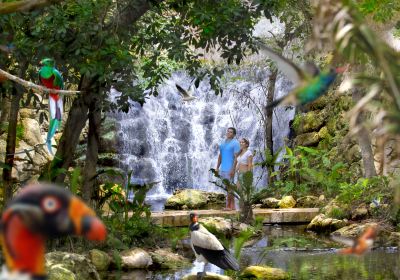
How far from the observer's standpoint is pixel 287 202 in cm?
1611

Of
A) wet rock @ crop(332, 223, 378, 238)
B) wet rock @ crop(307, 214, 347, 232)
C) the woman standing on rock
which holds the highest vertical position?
the woman standing on rock

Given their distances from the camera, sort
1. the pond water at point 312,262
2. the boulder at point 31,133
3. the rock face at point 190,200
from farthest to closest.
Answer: the rock face at point 190,200 < the boulder at point 31,133 < the pond water at point 312,262

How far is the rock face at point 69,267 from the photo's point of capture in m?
7.57

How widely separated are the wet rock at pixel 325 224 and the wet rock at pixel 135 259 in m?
4.66

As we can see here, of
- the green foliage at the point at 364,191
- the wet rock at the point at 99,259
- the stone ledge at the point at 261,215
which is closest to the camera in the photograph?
the wet rock at the point at 99,259

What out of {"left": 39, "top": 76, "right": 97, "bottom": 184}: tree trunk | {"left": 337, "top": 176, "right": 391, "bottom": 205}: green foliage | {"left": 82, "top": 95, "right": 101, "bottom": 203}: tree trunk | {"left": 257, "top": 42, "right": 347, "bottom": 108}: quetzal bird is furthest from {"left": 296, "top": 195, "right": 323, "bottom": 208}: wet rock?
{"left": 257, "top": 42, "right": 347, "bottom": 108}: quetzal bird

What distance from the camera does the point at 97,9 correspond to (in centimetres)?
854

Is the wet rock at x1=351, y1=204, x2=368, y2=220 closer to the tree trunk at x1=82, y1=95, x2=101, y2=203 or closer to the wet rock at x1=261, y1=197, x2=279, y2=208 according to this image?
the wet rock at x1=261, y1=197, x2=279, y2=208

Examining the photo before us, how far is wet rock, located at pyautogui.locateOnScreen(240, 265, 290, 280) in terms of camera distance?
28.3ft

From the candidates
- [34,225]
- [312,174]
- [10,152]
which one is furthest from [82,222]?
[312,174]

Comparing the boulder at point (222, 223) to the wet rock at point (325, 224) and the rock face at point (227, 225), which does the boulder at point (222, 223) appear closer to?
the rock face at point (227, 225)

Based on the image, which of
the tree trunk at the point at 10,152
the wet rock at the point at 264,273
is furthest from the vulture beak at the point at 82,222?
the tree trunk at the point at 10,152

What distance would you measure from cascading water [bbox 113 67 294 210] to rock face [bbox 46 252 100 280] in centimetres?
1150

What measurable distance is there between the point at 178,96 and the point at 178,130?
1.27 m
